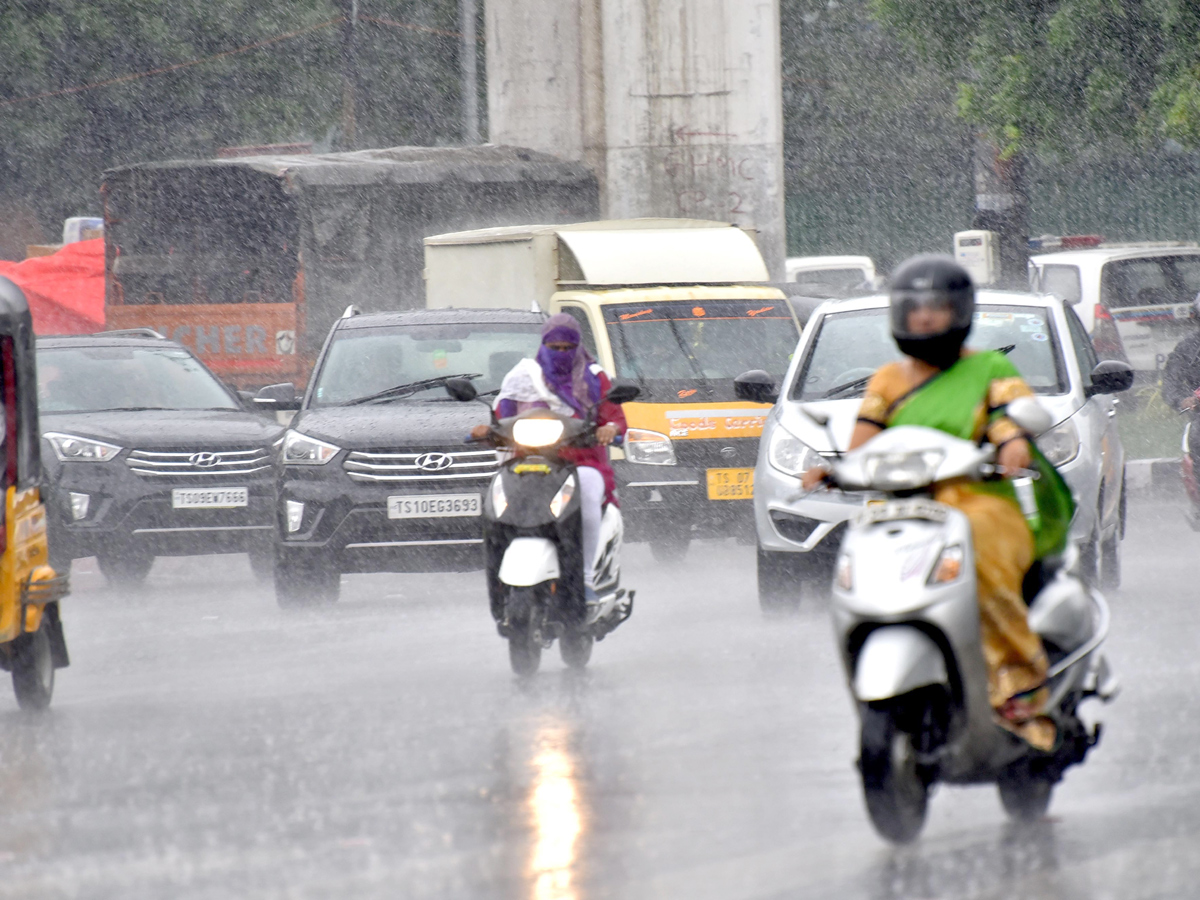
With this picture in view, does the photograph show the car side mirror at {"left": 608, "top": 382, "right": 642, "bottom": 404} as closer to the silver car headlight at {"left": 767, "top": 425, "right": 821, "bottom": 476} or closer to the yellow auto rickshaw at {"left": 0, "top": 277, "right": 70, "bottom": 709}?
the silver car headlight at {"left": 767, "top": 425, "right": 821, "bottom": 476}

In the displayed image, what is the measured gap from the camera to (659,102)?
25766 mm

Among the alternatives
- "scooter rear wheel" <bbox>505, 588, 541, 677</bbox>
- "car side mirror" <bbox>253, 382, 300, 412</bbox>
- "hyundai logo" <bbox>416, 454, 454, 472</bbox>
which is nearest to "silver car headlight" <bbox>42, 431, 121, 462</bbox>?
"car side mirror" <bbox>253, 382, 300, 412</bbox>

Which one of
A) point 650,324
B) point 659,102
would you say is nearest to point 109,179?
point 659,102

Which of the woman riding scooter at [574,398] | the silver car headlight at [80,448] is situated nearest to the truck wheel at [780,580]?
the woman riding scooter at [574,398]

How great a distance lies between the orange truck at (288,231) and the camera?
22656 millimetres

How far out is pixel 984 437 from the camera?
600 centimetres

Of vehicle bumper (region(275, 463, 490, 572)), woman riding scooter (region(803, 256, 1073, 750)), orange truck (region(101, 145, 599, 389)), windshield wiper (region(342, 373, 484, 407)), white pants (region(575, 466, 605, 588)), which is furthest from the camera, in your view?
orange truck (region(101, 145, 599, 389))

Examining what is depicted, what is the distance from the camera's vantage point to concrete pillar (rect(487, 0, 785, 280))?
25516 millimetres

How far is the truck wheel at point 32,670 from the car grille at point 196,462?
15.8 feet

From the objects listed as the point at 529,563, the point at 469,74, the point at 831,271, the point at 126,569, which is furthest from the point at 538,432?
the point at 469,74

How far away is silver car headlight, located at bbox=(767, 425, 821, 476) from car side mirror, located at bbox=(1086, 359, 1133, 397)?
142cm

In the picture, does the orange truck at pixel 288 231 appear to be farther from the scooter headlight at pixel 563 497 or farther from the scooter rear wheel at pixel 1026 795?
the scooter rear wheel at pixel 1026 795

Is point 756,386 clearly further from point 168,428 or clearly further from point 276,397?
point 168,428

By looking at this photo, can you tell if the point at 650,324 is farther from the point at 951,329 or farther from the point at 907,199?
the point at 907,199
